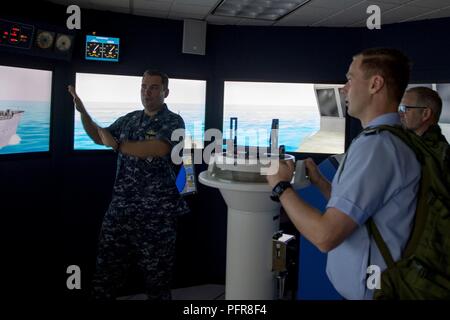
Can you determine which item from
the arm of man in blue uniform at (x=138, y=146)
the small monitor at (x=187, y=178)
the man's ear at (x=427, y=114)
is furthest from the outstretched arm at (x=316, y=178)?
the small monitor at (x=187, y=178)

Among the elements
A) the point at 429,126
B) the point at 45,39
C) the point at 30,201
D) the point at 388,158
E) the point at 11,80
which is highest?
the point at 45,39

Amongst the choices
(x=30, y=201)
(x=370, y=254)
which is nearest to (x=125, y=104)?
(x=30, y=201)

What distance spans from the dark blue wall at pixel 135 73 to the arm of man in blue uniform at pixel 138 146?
1188 millimetres

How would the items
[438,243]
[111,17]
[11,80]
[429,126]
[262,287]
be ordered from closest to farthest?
[438,243] → [262,287] → [429,126] → [11,80] → [111,17]

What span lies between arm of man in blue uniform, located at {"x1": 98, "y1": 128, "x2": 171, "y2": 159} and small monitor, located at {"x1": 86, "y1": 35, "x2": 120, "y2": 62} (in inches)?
50.2

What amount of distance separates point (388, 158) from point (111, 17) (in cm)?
318

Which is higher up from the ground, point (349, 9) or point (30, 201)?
point (349, 9)

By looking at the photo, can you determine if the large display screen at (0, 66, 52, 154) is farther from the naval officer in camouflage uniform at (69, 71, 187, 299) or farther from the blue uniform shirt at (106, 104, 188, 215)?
the blue uniform shirt at (106, 104, 188, 215)

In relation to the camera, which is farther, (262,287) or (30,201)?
(30,201)

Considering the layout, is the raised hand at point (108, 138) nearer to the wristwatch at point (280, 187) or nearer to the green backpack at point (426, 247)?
the wristwatch at point (280, 187)

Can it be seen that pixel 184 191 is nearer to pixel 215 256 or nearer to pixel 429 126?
pixel 215 256

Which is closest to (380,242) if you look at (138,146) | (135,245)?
(138,146)

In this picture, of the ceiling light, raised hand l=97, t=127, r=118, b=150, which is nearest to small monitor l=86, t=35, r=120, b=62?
the ceiling light

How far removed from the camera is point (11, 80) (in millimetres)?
3201
